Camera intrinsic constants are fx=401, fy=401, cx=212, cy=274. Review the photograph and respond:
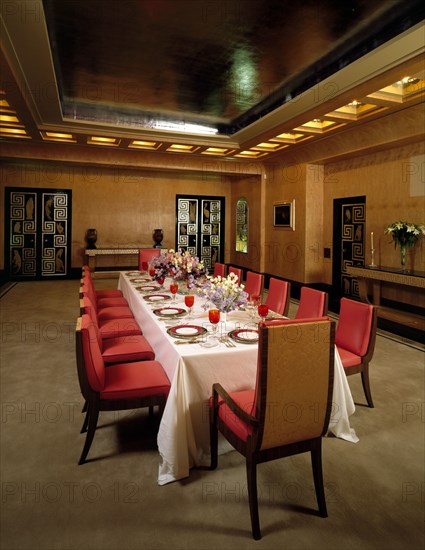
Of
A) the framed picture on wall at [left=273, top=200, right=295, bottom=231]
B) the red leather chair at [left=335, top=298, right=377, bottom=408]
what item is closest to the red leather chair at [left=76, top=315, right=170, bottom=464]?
the red leather chair at [left=335, top=298, right=377, bottom=408]

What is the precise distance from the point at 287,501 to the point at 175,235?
31.4 ft

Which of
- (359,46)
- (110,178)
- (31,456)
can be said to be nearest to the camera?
(31,456)

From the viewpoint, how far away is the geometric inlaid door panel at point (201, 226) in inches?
444

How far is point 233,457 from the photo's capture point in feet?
7.99

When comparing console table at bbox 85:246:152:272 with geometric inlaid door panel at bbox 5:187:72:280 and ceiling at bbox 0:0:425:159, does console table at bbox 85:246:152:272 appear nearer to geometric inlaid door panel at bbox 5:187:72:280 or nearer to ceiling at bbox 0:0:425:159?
geometric inlaid door panel at bbox 5:187:72:280

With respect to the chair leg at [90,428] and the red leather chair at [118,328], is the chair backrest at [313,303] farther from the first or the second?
the chair leg at [90,428]

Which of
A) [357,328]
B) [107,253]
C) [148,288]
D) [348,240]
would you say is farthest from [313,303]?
[107,253]

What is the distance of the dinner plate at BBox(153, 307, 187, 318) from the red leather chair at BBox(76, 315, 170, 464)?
655 millimetres

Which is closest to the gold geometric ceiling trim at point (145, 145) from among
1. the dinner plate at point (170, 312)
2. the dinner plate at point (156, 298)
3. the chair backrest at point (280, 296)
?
the dinner plate at point (156, 298)

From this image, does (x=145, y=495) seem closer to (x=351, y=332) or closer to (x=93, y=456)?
(x=93, y=456)

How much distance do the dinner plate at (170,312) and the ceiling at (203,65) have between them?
2.51m

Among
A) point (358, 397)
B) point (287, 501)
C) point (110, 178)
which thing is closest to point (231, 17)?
point (358, 397)

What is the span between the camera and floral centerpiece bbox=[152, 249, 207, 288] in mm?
4199

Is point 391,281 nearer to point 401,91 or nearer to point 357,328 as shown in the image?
point 401,91
